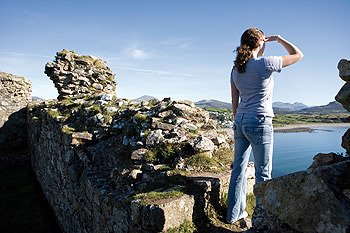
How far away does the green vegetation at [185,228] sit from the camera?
3182mm

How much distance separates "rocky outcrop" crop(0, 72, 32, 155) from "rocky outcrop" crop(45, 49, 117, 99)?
812 cm

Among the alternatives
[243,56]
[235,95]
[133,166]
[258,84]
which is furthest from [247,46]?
[133,166]

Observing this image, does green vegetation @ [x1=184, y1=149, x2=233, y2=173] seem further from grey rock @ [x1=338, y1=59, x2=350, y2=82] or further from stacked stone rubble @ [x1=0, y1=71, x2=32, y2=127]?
stacked stone rubble @ [x1=0, y1=71, x2=32, y2=127]

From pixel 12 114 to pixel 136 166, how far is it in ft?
61.4

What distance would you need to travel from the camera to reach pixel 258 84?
3.00 meters

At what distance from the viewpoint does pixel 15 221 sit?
9.02m

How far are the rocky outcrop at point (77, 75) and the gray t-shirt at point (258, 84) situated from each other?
435 inches

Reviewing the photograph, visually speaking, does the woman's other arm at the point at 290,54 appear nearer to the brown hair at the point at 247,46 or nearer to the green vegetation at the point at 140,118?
the brown hair at the point at 247,46

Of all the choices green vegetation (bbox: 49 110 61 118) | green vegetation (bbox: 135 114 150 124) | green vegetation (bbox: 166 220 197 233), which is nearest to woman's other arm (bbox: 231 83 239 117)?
green vegetation (bbox: 166 220 197 233)

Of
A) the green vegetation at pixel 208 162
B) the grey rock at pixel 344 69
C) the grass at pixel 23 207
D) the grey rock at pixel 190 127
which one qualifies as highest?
the grey rock at pixel 344 69

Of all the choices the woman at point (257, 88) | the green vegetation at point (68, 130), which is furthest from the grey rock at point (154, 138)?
the green vegetation at point (68, 130)

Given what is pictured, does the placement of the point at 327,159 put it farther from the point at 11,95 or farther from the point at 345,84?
the point at 11,95

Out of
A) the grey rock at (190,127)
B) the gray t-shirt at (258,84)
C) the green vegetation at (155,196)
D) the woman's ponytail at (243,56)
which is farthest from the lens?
the grey rock at (190,127)

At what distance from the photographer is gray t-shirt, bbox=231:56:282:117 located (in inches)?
113
